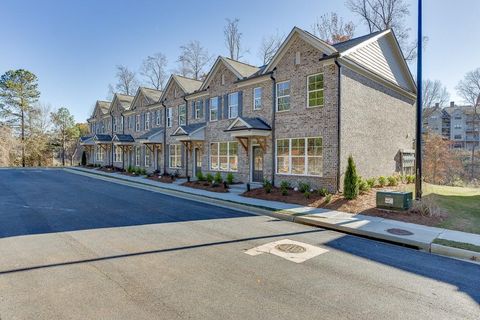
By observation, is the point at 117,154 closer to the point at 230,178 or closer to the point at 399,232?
the point at 230,178

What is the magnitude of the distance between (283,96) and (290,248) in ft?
34.2

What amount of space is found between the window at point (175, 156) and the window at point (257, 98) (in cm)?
867

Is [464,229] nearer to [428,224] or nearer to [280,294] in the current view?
[428,224]

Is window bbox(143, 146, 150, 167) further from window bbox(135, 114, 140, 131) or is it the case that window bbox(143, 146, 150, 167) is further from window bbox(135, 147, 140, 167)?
window bbox(135, 114, 140, 131)

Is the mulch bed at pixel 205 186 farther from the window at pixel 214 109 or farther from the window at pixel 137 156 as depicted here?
the window at pixel 137 156

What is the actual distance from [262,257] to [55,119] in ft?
193

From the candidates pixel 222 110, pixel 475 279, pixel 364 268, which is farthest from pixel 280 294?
pixel 222 110

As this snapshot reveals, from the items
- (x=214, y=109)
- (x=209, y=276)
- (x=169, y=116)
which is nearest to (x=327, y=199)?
(x=209, y=276)

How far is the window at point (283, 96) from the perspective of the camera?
15.2 meters

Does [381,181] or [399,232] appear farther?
[381,181]

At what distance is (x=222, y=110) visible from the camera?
753 inches

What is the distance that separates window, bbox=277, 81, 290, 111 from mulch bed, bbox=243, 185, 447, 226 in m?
4.54

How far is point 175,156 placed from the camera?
23625 mm

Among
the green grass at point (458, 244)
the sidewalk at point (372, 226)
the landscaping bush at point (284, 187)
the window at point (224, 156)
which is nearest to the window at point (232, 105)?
the window at point (224, 156)
